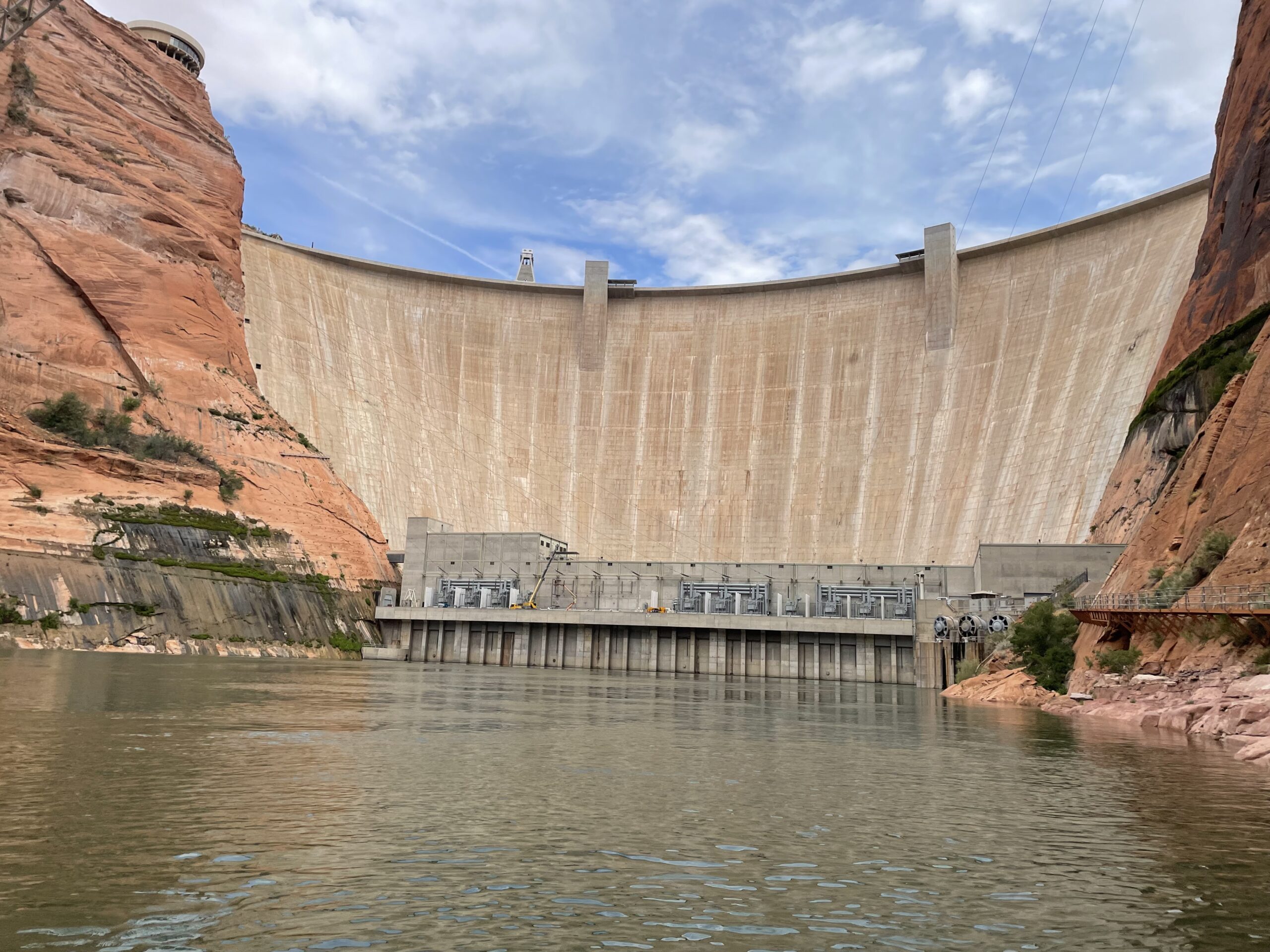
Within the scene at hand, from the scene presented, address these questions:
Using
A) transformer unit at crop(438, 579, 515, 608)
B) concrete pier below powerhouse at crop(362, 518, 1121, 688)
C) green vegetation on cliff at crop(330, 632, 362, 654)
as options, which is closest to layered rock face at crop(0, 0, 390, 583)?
green vegetation on cliff at crop(330, 632, 362, 654)

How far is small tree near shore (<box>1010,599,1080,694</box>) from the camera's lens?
2417cm

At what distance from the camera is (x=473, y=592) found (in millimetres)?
48250

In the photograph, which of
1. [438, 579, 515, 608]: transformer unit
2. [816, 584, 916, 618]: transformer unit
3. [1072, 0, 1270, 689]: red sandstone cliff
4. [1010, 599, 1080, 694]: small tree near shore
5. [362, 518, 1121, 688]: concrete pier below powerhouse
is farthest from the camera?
[438, 579, 515, 608]: transformer unit

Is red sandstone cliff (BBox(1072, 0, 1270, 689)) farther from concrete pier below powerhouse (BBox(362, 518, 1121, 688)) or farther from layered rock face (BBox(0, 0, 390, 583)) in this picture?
layered rock face (BBox(0, 0, 390, 583))

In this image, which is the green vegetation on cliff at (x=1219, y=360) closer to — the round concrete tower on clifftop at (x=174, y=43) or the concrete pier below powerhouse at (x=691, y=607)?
the concrete pier below powerhouse at (x=691, y=607)

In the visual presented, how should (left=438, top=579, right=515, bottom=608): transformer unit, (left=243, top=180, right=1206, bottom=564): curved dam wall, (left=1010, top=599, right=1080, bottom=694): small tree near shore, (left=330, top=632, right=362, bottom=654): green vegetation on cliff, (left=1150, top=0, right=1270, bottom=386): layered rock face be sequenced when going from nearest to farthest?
1. (left=1010, top=599, right=1080, bottom=694): small tree near shore
2. (left=1150, top=0, right=1270, bottom=386): layered rock face
3. (left=330, top=632, right=362, bottom=654): green vegetation on cliff
4. (left=243, top=180, right=1206, bottom=564): curved dam wall
5. (left=438, top=579, right=515, bottom=608): transformer unit

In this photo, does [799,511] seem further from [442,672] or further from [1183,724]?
[1183,724]

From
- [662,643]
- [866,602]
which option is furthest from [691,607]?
[866,602]

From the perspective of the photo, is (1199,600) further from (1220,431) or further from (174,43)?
(174,43)

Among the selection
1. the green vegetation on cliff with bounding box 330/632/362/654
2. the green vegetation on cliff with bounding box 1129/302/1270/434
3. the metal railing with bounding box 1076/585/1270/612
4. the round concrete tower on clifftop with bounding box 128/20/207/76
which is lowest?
the green vegetation on cliff with bounding box 330/632/362/654

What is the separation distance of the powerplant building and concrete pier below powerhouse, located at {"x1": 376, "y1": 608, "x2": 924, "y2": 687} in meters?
0.13

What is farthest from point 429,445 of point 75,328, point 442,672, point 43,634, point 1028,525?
point 1028,525

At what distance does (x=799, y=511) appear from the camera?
52.3 m

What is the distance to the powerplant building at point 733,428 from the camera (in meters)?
42.9
